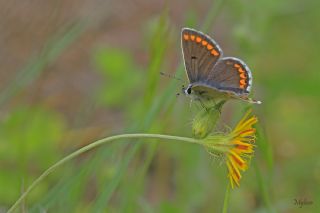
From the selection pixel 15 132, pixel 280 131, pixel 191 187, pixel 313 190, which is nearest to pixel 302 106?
pixel 280 131

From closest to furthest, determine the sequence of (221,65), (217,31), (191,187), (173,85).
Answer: (221,65)
(173,85)
(191,187)
(217,31)

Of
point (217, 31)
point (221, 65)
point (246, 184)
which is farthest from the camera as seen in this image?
point (217, 31)

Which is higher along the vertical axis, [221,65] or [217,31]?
[217,31]

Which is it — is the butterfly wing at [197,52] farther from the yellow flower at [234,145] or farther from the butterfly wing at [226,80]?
the yellow flower at [234,145]

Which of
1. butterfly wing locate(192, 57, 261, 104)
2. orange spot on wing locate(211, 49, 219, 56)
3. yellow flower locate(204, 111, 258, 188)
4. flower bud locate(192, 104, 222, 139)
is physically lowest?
yellow flower locate(204, 111, 258, 188)

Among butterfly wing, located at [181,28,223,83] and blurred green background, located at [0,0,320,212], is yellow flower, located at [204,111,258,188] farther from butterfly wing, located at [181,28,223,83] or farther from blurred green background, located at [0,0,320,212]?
blurred green background, located at [0,0,320,212]

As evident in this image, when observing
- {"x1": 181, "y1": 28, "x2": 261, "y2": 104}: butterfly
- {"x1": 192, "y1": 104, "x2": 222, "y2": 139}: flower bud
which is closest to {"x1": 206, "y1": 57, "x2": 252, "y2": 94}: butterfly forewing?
{"x1": 181, "y1": 28, "x2": 261, "y2": 104}: butterfly

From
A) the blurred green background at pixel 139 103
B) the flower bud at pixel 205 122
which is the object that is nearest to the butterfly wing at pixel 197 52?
the flower bud at pixel 205 122

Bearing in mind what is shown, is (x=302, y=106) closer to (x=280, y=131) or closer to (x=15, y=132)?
(x=280, y=131)
